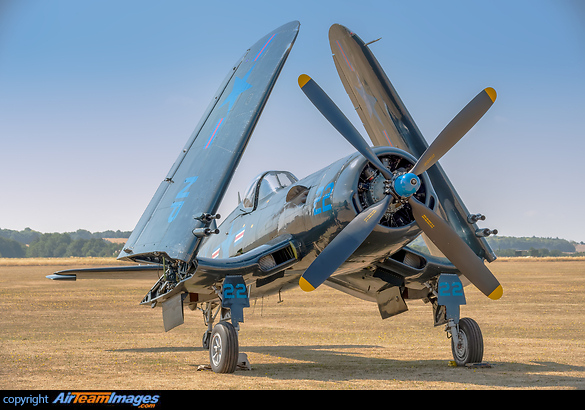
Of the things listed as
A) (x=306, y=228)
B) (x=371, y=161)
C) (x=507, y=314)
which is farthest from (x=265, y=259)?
(x=507, y=314)

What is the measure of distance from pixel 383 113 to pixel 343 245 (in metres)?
4.66

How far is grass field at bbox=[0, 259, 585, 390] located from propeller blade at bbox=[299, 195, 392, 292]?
1689 mm

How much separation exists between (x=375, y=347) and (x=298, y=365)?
347 cm

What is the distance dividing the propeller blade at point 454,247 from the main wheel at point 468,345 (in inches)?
34.1

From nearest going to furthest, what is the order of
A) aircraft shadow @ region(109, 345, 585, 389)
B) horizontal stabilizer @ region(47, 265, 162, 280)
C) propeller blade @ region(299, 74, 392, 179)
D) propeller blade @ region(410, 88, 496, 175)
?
aircraft shadow @ region(109, 345, 585, 389), propeller blade @ region(410, 88, 496, 175), propeller blade @ region(299, 74, 392, 179), horizontal stabilizer @ region(47, 265, 162, 280)

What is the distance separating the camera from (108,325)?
2098 centimetres

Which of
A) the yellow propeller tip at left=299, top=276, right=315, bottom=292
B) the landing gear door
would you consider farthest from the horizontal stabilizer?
the landing gear door

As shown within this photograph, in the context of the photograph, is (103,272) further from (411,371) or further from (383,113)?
(383,113)

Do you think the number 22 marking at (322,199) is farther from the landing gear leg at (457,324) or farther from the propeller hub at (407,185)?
the landing gear leg at (457,324)

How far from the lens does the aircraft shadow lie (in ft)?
32.1

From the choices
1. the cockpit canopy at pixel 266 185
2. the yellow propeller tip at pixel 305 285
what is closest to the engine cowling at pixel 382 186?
the yellow propeller tip at pixel 305 285

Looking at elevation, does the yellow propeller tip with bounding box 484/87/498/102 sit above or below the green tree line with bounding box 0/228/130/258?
below

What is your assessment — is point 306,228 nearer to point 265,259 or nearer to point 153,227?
point 265,259

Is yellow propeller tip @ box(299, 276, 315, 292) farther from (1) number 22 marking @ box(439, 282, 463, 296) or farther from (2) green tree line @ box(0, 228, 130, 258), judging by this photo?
(2) green tree line @ box(0, 228, 130, 258)
